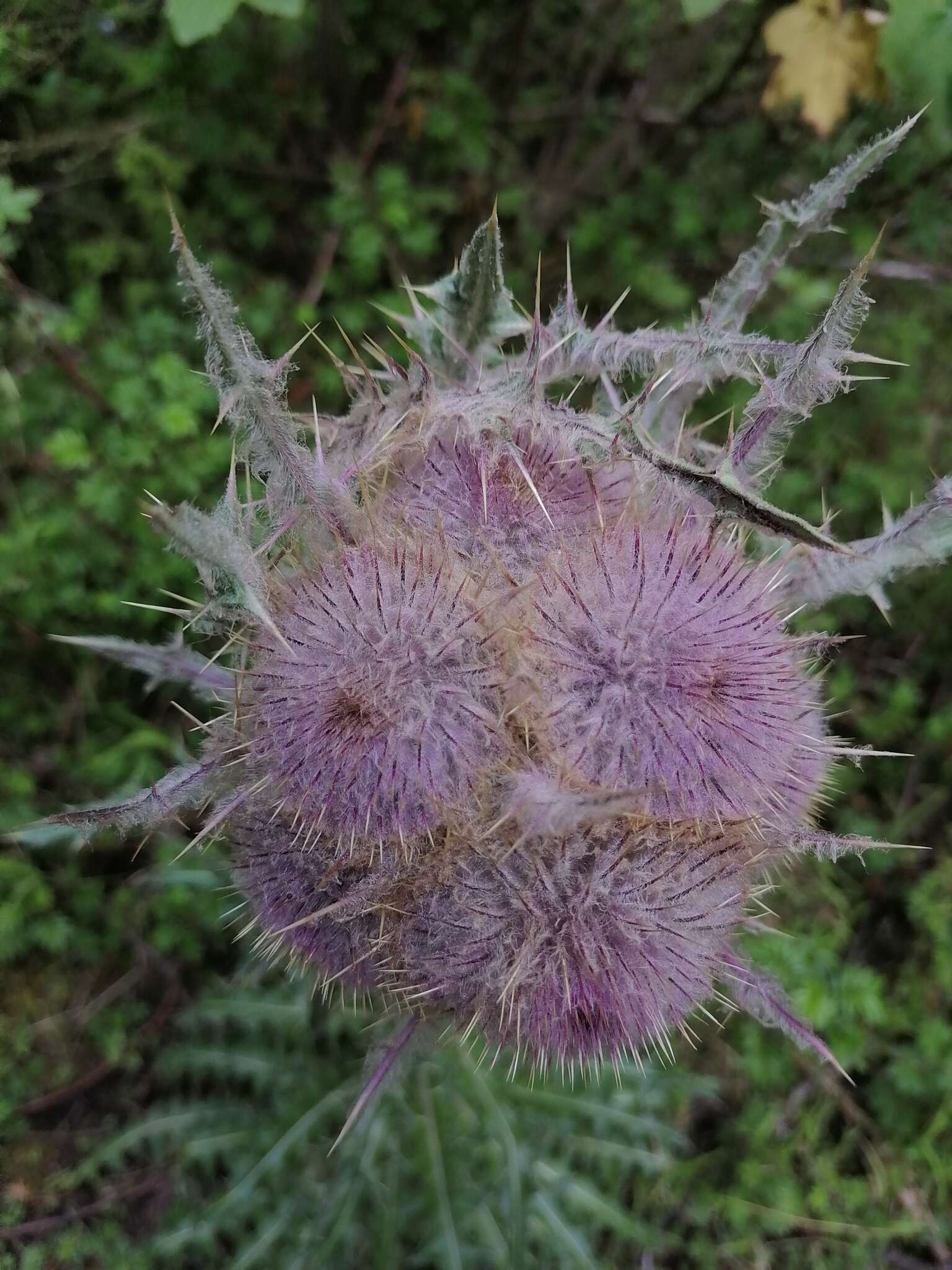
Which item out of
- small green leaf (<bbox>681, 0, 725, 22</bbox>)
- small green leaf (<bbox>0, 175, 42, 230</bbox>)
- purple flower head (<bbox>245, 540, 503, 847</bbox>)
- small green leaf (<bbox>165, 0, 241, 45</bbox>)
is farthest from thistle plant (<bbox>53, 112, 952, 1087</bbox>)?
small green leaf (<bbox>0, 175, 42, 230</bbox>)

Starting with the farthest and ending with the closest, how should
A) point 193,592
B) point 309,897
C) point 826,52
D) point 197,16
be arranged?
point 193,592, point 826,52, point 197,16, point 309,897

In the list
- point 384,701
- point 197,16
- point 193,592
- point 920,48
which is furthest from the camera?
point 193,592

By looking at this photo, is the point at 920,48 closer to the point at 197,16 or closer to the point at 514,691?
the point at 197,16

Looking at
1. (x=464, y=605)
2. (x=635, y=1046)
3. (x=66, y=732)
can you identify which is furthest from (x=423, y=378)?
(x=66, y=732)

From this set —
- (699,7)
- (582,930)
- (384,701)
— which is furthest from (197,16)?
(582,930)

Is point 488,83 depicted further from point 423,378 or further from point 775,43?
point 423,378

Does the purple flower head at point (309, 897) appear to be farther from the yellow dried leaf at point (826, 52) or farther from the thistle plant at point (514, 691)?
the yellow dried leaf at point (826, 52)

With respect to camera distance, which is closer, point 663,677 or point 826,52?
point 663,677
